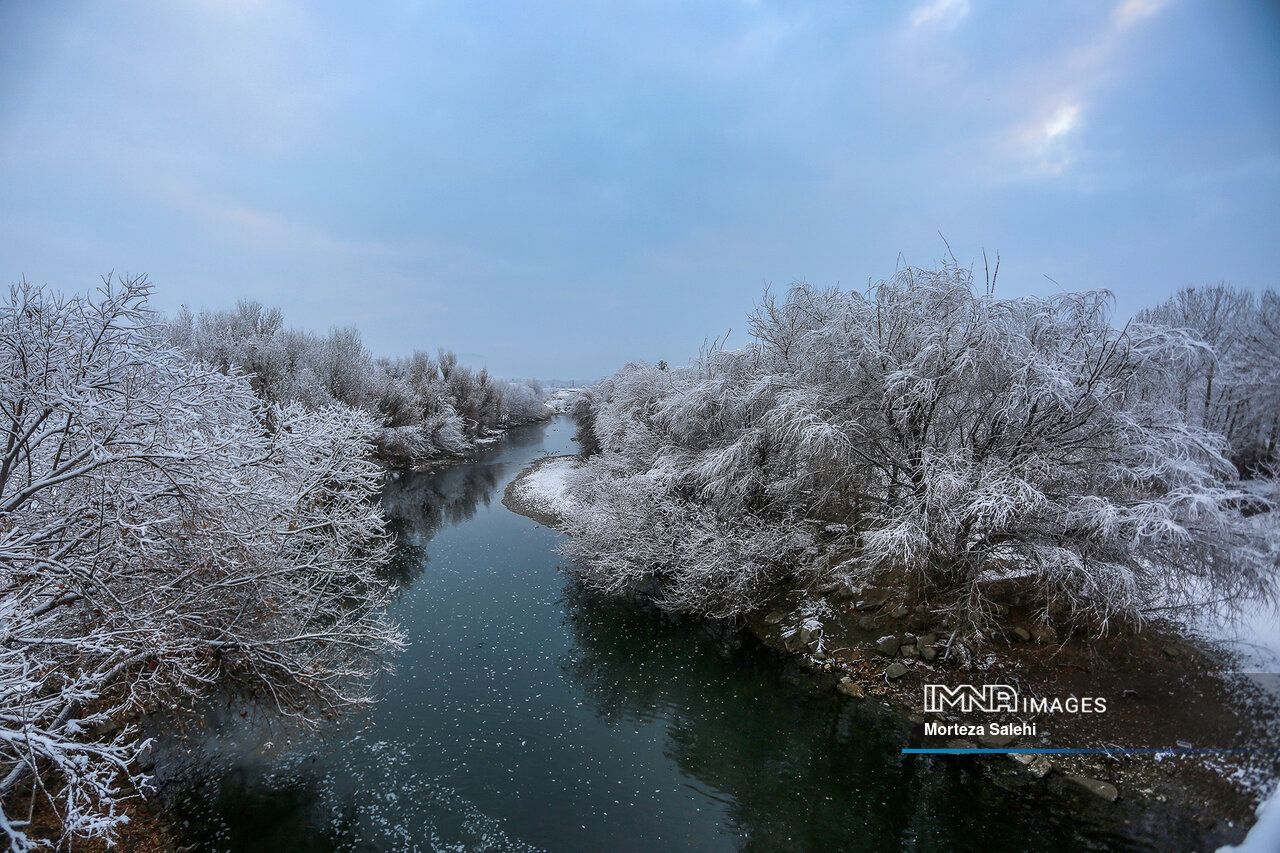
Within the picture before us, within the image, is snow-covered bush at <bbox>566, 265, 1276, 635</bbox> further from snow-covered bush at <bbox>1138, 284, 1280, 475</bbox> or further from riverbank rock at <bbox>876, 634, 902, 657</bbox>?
riverbank rock at <bbox>876, 634, 902, 657</bbox>

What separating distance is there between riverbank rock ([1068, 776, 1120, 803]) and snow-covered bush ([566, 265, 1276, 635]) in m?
2.53

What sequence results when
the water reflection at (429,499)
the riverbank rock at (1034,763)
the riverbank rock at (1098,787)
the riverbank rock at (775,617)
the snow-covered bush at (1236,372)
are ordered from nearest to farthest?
the snow-covered bush at (1236,372), the riverbank rock at (1098,787), the riverbank rock at (1034,763), the riverbank rock at (775,617), the water reflection at (429,499)

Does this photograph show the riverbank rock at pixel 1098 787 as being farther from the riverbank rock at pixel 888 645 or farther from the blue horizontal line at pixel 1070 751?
the riverbank rock at pixel 888 645

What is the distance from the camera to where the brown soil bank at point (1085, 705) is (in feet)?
18.3

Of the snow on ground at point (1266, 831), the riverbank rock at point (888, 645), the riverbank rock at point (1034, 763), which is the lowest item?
the riverbank rock at point (1034, 763)

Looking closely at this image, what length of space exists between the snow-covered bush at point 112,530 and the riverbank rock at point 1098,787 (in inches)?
479

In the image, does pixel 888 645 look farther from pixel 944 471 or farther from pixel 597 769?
pixel 597 769

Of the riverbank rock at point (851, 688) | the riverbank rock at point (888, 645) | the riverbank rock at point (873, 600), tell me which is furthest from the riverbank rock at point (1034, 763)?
the riverbank rock at point (873, 600)

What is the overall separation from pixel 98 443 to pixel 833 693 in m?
13.1

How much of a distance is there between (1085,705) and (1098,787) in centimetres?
143

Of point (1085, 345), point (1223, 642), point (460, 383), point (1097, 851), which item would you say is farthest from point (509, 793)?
point (460, 383)

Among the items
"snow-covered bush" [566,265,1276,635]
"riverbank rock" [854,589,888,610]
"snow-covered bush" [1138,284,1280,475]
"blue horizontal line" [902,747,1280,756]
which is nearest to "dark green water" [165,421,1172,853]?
"blue horizontal line" [902,747,1280,756]

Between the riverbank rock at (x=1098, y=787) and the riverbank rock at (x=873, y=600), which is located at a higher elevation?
the riverbank rock at (x=873, y=600)

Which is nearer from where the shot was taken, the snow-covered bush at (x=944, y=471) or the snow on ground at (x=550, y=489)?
the snow-covered bush at (x=944, y=471)
